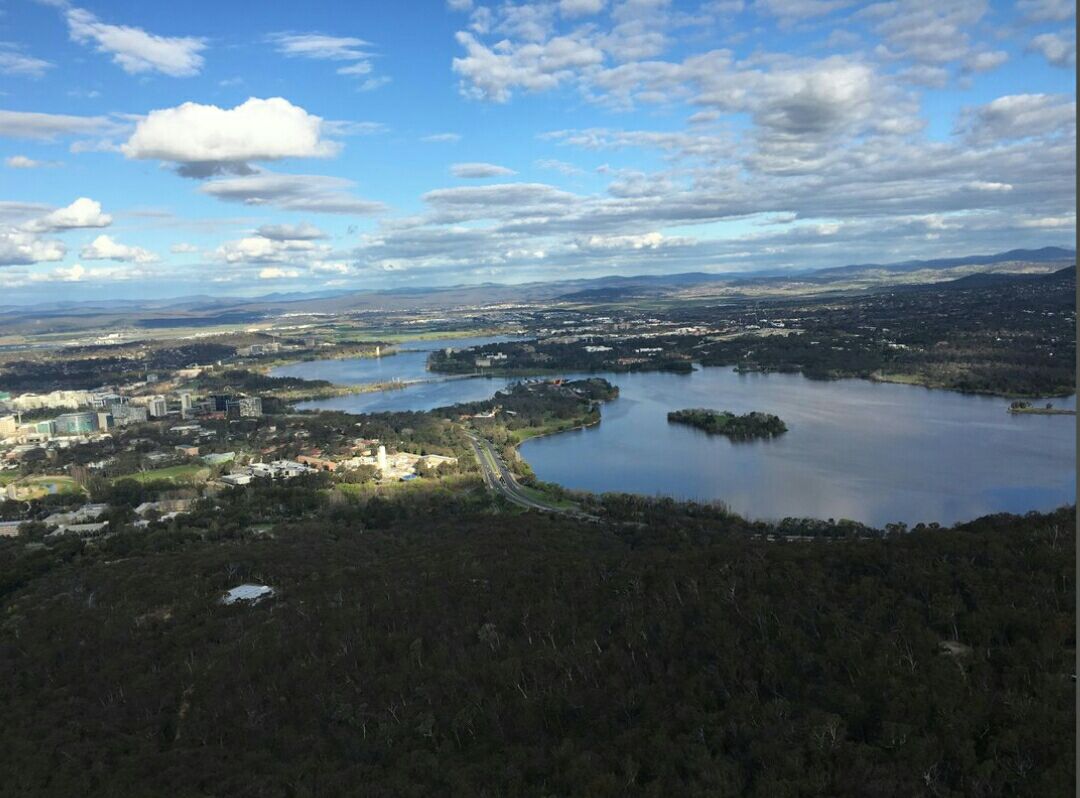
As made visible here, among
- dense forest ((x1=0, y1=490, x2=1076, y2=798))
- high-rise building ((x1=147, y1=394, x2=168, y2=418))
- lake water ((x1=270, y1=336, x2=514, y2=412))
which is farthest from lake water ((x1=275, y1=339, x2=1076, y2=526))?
high-rise building ((x1=147, y1=394, x2=168, y2=418))

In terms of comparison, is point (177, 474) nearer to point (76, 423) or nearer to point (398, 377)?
point (76, 423)

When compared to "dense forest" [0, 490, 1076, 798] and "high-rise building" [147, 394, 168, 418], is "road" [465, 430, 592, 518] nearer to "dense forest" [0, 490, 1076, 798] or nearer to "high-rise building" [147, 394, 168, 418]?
"dense forest" [0, 490, 1076, 798]

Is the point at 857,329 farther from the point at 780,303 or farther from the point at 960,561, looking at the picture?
the point at 960,561

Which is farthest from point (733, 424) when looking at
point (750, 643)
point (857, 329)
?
point (857, 329)

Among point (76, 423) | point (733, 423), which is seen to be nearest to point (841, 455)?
point (733, 423)

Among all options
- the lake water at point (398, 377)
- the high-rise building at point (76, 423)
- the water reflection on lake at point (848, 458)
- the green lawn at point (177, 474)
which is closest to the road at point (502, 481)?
the water reflection on lake at point (848, 458)
